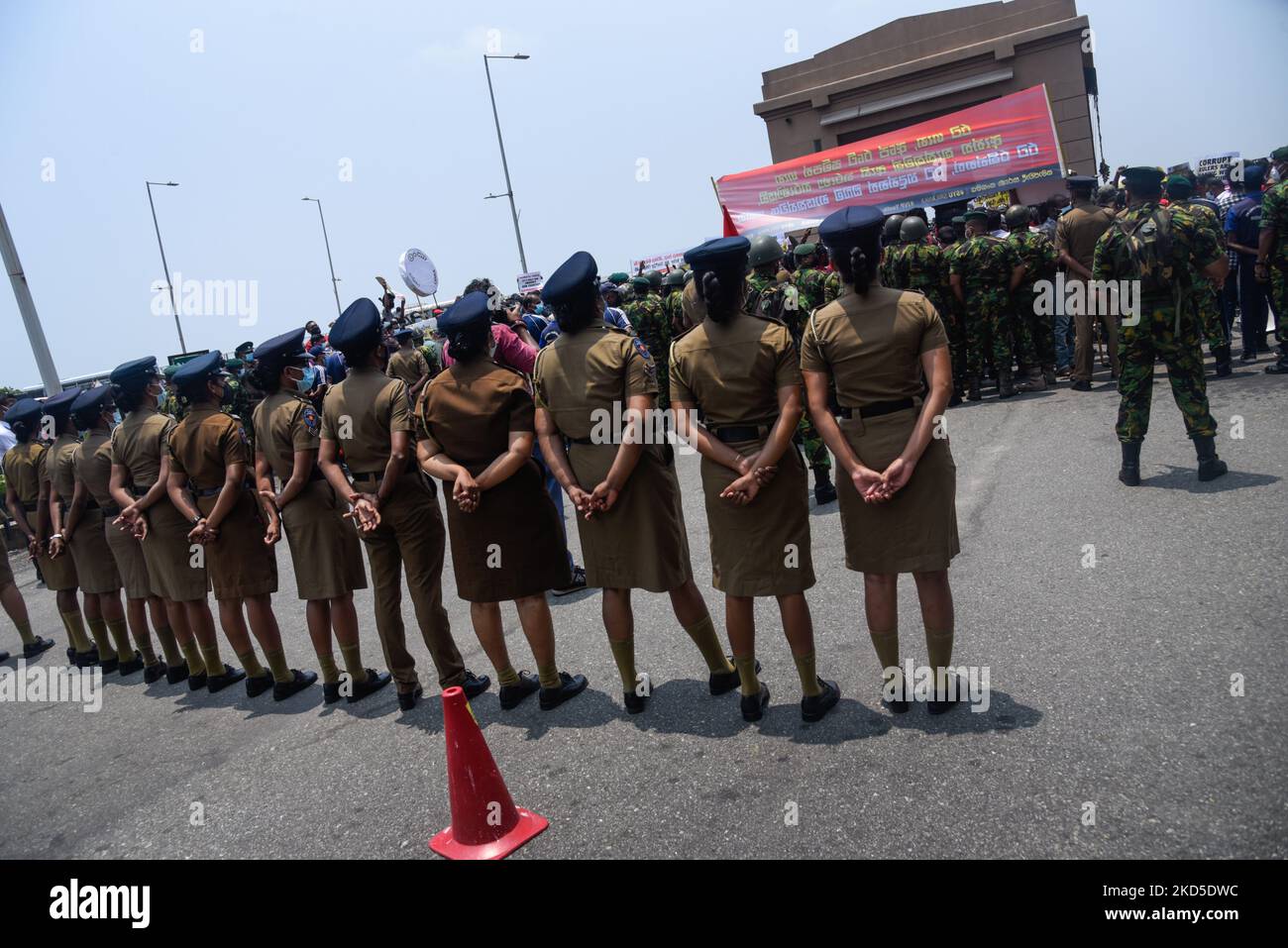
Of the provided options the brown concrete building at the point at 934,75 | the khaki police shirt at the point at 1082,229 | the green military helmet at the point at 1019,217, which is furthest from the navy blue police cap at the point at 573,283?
the brown concrete building at the point at 934,75

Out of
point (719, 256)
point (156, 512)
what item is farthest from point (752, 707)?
point (156, 512)

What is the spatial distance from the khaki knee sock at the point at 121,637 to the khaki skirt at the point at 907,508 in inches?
233

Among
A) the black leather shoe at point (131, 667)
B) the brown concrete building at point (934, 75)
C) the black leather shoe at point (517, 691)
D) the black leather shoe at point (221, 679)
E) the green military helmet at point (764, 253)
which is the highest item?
the brown concrete building at point (934, 75)

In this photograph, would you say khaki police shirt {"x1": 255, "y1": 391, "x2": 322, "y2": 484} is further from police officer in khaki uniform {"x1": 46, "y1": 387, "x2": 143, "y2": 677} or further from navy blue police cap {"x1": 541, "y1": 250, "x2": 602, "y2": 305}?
police officer in khaki uniform {"x1": 46, "y1": 387, "x2": 143, "y2": 677}

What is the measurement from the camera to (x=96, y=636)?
734cm

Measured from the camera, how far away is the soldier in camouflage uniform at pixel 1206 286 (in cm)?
A: 666

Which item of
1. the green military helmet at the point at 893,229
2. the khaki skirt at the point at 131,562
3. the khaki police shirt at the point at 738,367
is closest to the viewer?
the khaki police shirt at the point at 738,367

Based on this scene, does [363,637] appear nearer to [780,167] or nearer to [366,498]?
[366,498]

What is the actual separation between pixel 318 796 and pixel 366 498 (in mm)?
1532

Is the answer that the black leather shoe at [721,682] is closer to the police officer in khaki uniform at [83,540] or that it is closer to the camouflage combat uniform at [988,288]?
the police officer in khaki uniform at [83,540]

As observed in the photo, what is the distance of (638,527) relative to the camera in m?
4.44

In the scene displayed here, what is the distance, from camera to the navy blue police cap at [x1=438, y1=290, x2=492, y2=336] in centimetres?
460

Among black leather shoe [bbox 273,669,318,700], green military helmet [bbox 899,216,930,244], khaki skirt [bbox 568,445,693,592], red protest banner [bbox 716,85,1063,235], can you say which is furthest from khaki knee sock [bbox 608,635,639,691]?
red protest banner [bbox 716,85,1063,235]

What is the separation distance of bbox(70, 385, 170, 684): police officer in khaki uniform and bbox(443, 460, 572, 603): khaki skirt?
Result: 304 centimetres
